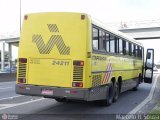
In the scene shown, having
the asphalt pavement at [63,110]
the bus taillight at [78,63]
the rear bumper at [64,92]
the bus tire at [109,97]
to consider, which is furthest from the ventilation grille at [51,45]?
the bus tire at [109,97]

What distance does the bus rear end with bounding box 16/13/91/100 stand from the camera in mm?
11922

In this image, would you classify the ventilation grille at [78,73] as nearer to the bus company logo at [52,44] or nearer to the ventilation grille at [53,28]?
the bus company logo at [52,44]

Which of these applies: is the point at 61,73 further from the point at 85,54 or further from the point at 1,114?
the point at 1,114

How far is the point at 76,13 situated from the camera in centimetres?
1234

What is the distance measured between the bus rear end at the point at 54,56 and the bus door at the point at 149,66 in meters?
13.3

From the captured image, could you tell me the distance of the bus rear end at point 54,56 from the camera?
11922mm

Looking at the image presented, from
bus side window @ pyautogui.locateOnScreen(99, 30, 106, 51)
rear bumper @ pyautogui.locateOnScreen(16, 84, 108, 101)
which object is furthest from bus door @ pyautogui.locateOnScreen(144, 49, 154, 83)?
rear bumper @ pyautogui.locateOnScreen(16, 84, 108, 101)

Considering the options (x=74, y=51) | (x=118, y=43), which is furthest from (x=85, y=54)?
(x=118, y=43)

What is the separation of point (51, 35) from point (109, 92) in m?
3.83

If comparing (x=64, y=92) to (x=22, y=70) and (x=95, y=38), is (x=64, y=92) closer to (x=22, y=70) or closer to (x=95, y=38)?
(x=22, y=70)

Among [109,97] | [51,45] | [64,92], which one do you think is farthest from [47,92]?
[109,97]

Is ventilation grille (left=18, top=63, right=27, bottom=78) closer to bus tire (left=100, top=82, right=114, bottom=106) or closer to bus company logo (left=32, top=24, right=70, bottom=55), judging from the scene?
bus company logo (left=32, top=24, right=70, bottom=55)

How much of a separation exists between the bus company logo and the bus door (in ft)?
44.0

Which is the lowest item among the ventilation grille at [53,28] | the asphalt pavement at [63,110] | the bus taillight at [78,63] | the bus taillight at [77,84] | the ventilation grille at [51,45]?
the asphalt pavement at [63,110]
